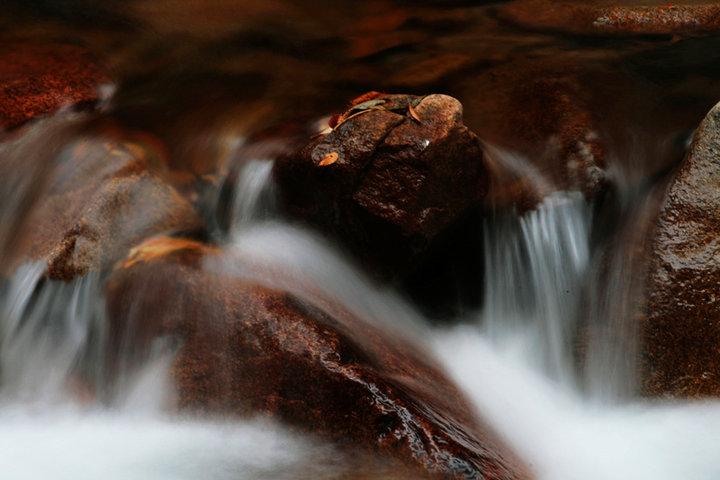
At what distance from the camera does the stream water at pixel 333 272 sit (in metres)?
2.97

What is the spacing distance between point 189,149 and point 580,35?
12.2 feet

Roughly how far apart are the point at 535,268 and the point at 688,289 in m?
0.93

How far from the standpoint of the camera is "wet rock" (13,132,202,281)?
3.61 m

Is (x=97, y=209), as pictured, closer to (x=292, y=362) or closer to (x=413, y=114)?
(x=292, y=362)

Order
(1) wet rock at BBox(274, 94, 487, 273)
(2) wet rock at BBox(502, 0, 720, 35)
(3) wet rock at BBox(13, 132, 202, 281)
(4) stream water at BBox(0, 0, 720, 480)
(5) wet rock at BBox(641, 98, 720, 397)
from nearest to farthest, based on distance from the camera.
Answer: (4) stream water at BBox(0, 0, 720, 480)
(5) wet rock at BBox(641, 98, 720, 397)
(1) wet rock at BBox(274, 94, 487, 273)
(3) wet rock at BBox(13, 132, 202, 281)
(2) wet rock at BBox(502, 0, 720, 35)

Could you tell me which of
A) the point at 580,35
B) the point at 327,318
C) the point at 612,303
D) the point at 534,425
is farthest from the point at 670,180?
the point at 580,35

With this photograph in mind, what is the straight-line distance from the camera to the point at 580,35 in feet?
18.6

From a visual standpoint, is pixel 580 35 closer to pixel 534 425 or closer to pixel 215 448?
pixel 534 425

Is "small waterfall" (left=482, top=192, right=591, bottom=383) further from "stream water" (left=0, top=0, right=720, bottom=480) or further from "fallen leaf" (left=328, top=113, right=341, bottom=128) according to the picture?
"fallen leaf" (left=328, top=113, right=341, bottom=128)

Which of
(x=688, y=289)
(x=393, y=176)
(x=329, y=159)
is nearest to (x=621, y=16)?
(x=688, y=289)

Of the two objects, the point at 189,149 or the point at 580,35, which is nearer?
the point at 189,149

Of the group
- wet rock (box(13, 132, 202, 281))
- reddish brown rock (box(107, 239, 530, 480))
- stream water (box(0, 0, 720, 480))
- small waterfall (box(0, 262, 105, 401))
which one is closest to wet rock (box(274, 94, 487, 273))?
stream water (box(0, 0, 720, 480))

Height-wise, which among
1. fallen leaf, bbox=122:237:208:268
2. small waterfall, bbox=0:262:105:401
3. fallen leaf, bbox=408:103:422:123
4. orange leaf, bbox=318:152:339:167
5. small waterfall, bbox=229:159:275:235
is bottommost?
small waterfall, bbox=0:262:105:401

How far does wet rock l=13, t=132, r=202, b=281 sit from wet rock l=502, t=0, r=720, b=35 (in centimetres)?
390
